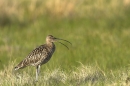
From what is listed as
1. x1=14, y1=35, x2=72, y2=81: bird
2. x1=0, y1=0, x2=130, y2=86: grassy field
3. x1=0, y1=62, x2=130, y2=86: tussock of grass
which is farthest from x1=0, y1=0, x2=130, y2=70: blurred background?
x1=0, y1=62, x2=130, y2=86: tussock of grass

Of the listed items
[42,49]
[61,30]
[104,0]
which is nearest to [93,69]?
[42,49]

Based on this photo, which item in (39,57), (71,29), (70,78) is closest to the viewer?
(70,78)

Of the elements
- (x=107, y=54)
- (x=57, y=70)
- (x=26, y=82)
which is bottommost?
(x=26, y=82)

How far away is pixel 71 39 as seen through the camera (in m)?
13.9

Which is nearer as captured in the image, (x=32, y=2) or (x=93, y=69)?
(x=93, y=69)

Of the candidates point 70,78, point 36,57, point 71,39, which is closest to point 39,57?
point 36,57

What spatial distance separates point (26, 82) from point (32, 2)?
10300mm

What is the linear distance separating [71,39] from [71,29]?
1.61 meters

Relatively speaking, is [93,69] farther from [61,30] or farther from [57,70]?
[61,30]

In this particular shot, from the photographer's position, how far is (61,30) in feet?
51.0

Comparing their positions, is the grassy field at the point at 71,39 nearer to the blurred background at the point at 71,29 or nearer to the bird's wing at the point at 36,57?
the blurred background at the point at 71,29

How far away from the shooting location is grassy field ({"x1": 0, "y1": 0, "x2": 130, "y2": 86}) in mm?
8305

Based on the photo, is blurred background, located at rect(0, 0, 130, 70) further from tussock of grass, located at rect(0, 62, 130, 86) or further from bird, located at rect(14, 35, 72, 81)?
tussock of grass, located at rect(0, 62, 130, 86)

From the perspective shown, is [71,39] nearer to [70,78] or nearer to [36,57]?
[36,57]
